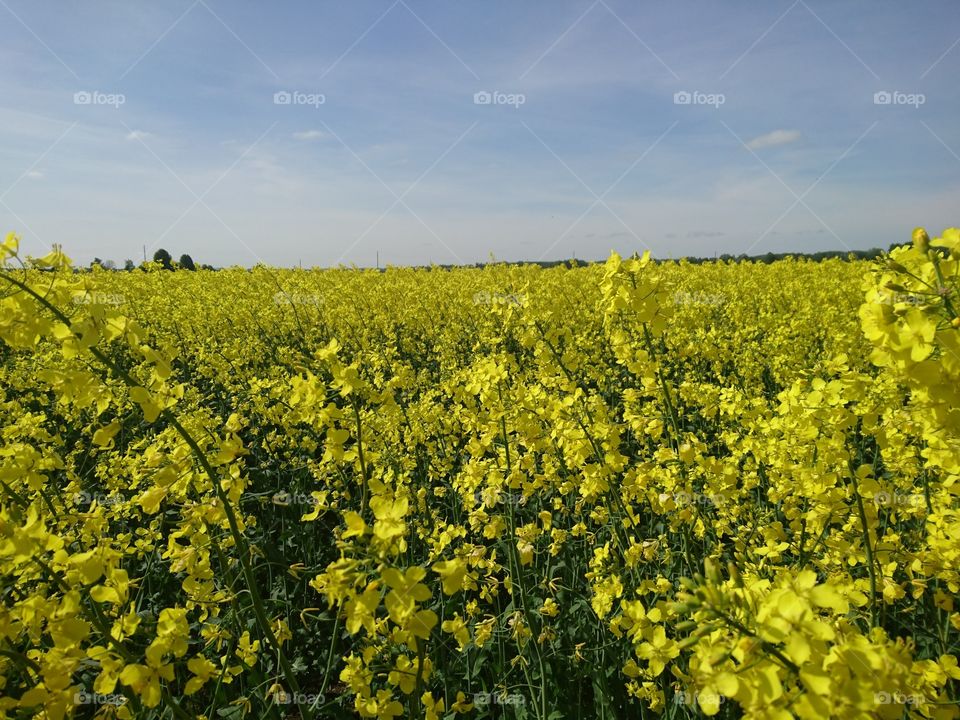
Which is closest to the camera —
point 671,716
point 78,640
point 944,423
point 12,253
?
point 944,423

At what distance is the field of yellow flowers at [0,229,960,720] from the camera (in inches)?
52.7

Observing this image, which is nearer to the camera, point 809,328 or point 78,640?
point 78,640

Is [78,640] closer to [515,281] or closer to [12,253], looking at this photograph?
[12,253]

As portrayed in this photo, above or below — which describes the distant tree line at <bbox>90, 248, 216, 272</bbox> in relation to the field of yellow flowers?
above

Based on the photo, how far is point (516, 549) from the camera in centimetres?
266

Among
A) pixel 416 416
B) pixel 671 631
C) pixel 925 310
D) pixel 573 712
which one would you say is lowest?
pixel 573 712

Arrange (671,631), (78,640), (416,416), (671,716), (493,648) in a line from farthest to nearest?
(416,416), (493,648), (671,631), (671,716), (78,640)

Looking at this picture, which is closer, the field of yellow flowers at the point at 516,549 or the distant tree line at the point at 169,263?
the field of yellow flowers at the point at 516,549

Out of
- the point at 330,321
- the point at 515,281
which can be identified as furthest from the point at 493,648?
the point at 515,281

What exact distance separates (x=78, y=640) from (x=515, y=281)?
1166 centimetres

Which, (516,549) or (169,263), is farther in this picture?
(169,263)

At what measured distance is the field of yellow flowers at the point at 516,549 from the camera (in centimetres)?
134

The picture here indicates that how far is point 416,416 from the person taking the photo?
14.6ft

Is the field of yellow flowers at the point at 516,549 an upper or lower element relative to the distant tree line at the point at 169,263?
lower
